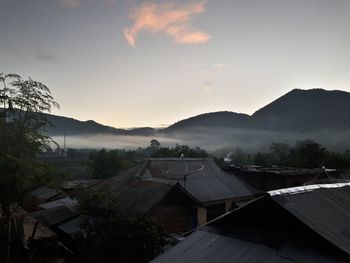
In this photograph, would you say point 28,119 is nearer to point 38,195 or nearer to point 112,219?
point 112,219

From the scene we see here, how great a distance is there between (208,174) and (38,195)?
20.9 m

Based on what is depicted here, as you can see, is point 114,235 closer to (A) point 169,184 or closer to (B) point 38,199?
(A) point 169,184

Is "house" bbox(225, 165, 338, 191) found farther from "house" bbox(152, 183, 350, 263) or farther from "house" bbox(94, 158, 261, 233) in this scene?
"house" bbox(152, 183, 350, 263)

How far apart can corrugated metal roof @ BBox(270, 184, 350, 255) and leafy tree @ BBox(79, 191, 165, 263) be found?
6672 millimetres

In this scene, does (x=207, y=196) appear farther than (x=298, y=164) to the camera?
No

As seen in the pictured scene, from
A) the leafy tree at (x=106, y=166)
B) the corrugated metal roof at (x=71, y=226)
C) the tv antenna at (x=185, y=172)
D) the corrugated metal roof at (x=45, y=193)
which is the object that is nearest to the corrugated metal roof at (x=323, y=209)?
the corrugated metal roof at (x=71, y=226)

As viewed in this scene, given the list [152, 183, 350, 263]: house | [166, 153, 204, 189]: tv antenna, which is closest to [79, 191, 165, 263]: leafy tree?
[152, 183, 350, 263]: house

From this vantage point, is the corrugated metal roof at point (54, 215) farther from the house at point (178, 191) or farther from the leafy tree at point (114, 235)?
the leafy tree at point (114, 235)

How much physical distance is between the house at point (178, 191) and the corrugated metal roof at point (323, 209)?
9394 mm

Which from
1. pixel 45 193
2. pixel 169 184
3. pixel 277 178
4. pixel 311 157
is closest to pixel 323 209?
pixel 169 184

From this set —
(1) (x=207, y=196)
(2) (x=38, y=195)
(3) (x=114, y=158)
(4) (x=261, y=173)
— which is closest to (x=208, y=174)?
(1) (x=207, y=196)

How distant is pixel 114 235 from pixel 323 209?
887cm

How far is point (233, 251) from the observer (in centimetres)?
716

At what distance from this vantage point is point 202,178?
2428 centimetres
